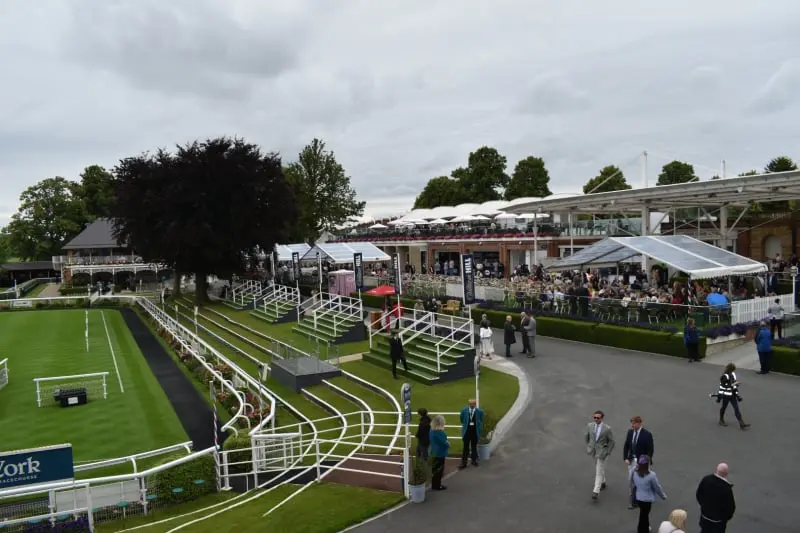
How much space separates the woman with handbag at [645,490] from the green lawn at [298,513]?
3970mm

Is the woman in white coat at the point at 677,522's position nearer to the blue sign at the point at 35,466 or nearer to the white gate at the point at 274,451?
the white gate at the point at 274,451

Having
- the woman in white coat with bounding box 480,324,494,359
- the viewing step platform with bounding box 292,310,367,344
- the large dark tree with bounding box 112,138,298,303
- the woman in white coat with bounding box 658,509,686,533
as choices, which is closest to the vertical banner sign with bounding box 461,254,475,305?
the woman in white coat with bounding box 480,324,494,359

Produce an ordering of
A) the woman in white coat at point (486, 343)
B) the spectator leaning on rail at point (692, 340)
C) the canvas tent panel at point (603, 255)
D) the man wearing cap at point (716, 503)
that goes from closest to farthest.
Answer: the man wearing cap at point (716, 503) < the spectator leaning on rail at point (692, 340) < the woman in white coat at point (486, 343) < the canvas tent panel at point (603, 255)

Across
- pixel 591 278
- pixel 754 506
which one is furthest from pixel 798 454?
pixel 591 278

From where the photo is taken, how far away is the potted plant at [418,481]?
411 inches

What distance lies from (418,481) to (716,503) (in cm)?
470

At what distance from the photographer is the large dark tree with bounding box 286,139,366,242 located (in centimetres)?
6925

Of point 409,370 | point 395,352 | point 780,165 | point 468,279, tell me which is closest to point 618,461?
point 409,370

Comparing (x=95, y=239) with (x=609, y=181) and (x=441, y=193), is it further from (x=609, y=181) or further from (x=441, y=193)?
(x=609, y=181)

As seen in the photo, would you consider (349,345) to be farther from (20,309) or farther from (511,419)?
(20,309)

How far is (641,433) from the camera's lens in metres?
9.71

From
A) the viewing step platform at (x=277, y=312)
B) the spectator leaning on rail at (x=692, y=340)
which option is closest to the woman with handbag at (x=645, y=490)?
the spectator leaning on rail at (x=692, y=340)

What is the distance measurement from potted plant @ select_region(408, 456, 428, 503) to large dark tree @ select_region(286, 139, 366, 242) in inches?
2332

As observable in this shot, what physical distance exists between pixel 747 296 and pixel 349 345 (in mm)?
16398
